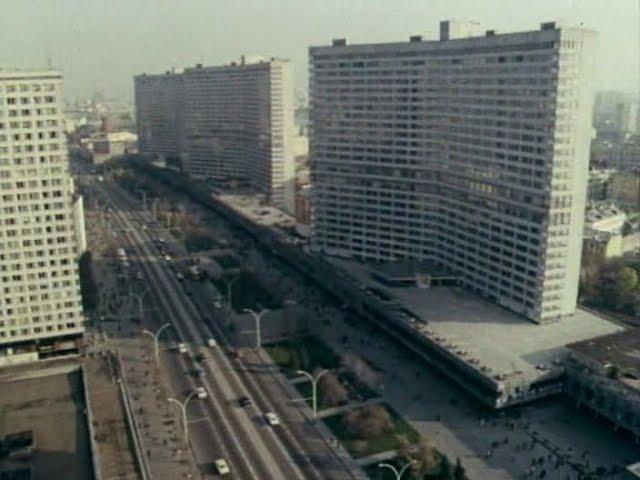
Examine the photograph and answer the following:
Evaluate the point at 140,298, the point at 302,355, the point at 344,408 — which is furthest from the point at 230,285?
the point at 344,408

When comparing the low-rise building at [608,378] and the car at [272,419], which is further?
the car at [272,419]

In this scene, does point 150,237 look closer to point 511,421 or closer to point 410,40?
point 410,40

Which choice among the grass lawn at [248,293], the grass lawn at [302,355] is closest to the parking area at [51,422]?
the grass lawn at [302,355]

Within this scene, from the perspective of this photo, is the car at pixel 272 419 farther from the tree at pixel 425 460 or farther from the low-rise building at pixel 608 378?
the low-rise building at pixel 608 378

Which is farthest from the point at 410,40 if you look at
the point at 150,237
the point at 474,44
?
the point at 150,237

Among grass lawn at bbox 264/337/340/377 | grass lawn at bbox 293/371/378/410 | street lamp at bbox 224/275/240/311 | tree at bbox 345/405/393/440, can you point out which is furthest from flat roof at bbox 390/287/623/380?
street lamp at bbox 224/275/240/311

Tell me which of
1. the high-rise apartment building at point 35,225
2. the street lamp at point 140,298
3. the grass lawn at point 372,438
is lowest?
the grass lawn at point 372,438

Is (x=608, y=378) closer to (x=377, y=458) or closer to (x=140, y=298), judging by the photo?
(x=377, y=458)
